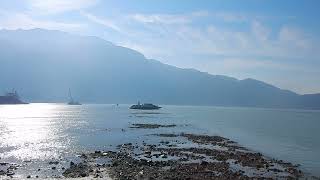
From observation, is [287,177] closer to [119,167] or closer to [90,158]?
[119,167]

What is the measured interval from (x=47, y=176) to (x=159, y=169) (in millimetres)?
11622

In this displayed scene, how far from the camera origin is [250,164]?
5356 cm

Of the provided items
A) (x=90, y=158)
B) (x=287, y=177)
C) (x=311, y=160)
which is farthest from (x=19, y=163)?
(x=311, y=160)

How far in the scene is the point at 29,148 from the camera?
67000 mm

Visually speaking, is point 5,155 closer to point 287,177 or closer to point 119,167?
point 119,167

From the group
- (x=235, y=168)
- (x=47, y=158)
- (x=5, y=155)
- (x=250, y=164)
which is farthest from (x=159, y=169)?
(x=5, y=155)

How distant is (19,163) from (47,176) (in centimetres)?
1008

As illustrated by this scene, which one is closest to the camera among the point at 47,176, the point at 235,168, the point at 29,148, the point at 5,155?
the point at 47,176

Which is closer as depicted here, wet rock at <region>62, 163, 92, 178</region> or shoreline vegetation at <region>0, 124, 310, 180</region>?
wet rock at <region>62, 163, 92, 178</region>

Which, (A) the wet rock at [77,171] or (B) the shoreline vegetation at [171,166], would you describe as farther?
(B) the shoreline vegetation at [171,166]

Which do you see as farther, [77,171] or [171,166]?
[171,166]

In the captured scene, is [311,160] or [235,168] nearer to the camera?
[235,168]

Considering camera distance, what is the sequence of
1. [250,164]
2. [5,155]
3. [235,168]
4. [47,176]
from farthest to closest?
1. [5,155]
2. [250,164]
3. [235,168]
4. [47,176]

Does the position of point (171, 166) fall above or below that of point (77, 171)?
above
